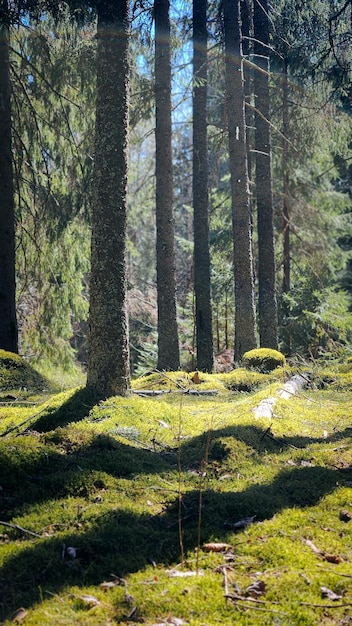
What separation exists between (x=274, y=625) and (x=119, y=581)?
3.04 ft

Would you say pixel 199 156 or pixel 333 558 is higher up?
pixel 199 156

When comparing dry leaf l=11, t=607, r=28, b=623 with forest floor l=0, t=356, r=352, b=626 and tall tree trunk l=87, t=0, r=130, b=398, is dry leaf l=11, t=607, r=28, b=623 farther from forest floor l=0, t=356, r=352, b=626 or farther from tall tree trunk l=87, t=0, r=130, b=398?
tall tree trunk l=87, t=0, r=130, b=398

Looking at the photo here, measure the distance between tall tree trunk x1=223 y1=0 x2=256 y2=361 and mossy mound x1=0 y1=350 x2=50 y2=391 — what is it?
5.20 metres

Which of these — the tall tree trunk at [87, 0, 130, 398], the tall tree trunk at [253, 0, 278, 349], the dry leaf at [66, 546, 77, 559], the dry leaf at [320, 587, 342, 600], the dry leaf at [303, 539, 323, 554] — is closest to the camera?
the dry leaf at [320, 587, 342, 600]

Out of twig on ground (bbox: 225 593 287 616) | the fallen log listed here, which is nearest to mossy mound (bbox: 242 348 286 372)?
the fallen log

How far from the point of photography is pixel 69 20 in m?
10.6

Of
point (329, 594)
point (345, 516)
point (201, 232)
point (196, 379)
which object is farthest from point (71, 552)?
point (201, 232)

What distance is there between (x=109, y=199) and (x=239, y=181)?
22.5 feet

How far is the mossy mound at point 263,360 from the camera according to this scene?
11453 millimetres

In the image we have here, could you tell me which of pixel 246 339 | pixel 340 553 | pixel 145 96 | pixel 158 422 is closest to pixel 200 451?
pixel 158 422

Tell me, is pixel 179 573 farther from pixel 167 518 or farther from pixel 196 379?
pixel 196 379

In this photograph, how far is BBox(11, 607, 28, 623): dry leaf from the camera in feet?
9.49

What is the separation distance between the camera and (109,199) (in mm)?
6562

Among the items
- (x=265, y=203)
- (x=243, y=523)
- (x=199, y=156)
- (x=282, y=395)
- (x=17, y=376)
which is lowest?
(x=243, y=523)
